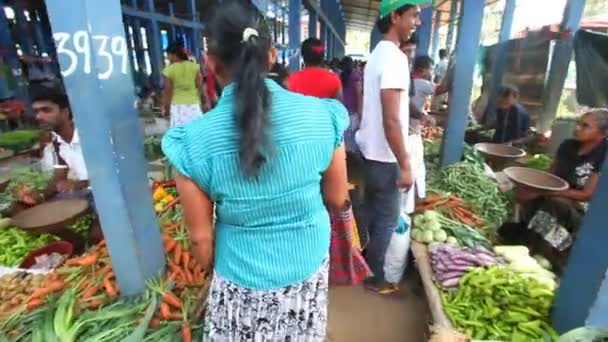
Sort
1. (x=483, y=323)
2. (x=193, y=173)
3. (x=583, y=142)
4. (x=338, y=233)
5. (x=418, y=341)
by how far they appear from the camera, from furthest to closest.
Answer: (x=583, y=142) < (x=418, y=341) < (x=483, y=323) < (x=338, y=233) < (x=193, y=173)

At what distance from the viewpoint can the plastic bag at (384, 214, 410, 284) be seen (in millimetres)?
2744

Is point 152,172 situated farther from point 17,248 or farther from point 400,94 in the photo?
point 400,94

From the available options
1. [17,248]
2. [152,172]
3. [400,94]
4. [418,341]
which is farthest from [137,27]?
[418,341]

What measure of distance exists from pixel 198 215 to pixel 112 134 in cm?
79

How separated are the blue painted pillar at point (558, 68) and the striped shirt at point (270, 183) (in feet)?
23.2

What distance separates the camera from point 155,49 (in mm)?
8453

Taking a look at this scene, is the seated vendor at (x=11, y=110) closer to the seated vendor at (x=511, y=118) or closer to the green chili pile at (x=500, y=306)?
the green chili pile at (x=500, y=306)

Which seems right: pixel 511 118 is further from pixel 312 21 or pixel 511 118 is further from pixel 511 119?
pixel 312 21

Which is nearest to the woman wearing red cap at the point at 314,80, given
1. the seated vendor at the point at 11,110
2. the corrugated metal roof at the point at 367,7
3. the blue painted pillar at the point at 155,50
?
the seated vendor at the point at 11,110

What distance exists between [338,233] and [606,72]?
5558 millimetres

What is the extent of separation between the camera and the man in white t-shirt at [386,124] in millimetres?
2131

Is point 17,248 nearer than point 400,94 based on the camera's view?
No

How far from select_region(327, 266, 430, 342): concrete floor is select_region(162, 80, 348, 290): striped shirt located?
1530 millimetres

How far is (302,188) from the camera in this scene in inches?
43.9
